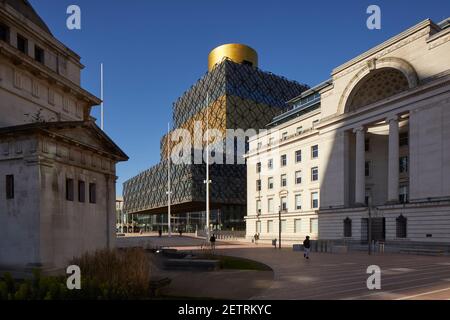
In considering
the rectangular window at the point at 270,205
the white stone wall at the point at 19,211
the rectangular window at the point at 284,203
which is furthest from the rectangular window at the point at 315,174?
the white stone wall at the point at 19,211

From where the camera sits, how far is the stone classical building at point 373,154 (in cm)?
4175

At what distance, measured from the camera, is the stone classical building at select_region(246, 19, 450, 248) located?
41.8 metres

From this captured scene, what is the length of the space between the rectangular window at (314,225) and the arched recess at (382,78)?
56.5ft

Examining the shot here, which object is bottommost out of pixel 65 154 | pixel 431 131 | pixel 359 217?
pixel 359 217

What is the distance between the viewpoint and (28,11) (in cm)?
2884

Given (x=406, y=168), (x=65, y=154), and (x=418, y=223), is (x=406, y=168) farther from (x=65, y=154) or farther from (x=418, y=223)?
(x=65, y=154)

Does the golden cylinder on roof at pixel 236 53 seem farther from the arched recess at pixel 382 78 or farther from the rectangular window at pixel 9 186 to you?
the rectangular window at pixel 9 186

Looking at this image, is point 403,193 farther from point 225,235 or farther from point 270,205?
point 225,235

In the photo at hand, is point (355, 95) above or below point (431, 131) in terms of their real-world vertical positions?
above

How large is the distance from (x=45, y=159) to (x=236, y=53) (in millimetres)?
113841

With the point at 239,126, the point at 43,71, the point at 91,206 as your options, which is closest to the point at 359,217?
the point at 91,206

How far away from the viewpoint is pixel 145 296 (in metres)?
13.5
